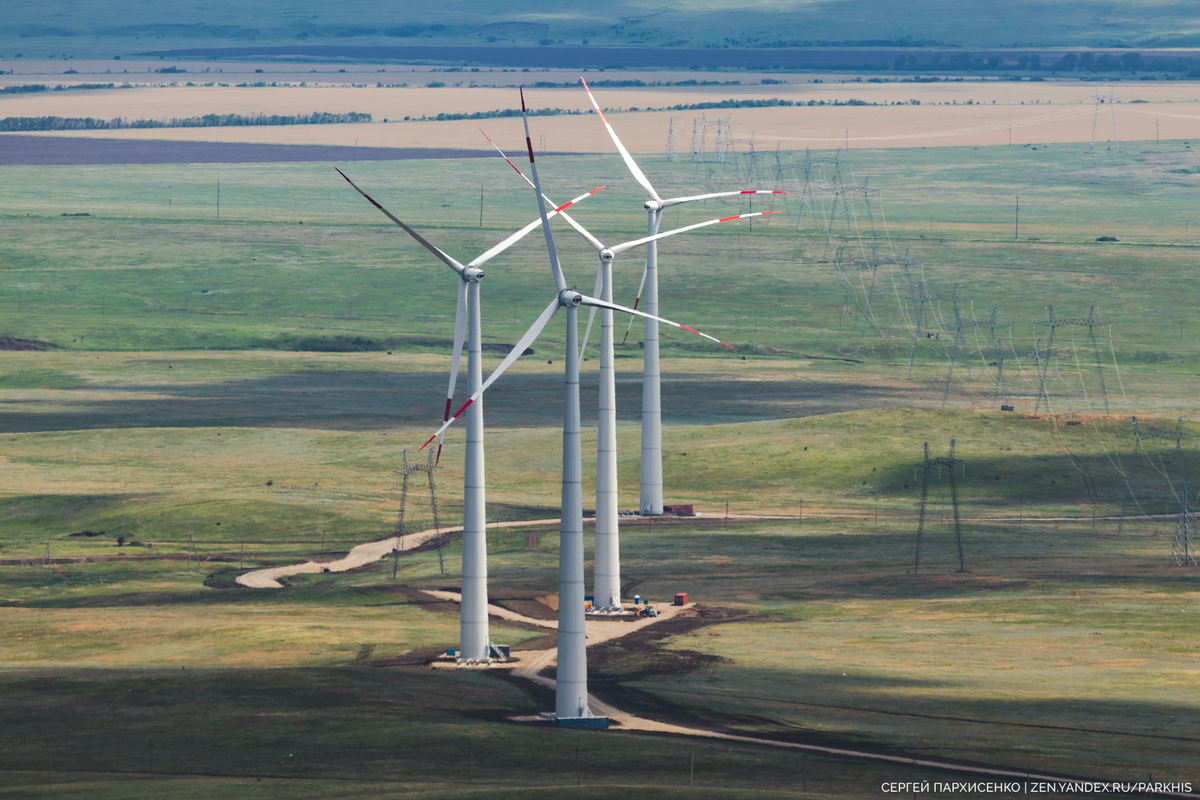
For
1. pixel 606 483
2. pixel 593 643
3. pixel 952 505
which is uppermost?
pixel 606 483

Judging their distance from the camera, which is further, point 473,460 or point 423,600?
point 423,600

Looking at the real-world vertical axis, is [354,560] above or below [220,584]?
above

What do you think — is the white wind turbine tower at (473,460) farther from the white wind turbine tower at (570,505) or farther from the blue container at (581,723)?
the blue container at (581,723)

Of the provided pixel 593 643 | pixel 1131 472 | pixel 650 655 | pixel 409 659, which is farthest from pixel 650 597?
pixel 1131 472

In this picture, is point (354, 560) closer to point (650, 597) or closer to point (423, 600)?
point (423, 600)

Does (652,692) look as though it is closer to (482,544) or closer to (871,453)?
(482,544)

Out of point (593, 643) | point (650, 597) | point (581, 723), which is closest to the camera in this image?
point (581, 723)

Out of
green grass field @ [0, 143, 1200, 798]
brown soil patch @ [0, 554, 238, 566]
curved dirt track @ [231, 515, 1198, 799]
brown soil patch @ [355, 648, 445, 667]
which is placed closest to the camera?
curved dirt track @ [231, 515, 1198, 799]

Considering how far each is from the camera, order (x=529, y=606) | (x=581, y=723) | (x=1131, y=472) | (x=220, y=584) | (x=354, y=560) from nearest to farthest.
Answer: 1. (x=581, y=723)
2. (x=529, y=606)
3. (x=220, y=584)
4. (x=354, y=560)
5. (x=1131, y=472)

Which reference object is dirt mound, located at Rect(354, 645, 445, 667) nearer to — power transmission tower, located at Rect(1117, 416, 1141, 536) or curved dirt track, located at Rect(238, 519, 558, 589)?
curved dirt track, located at Rect(238, 519, 558, 589)

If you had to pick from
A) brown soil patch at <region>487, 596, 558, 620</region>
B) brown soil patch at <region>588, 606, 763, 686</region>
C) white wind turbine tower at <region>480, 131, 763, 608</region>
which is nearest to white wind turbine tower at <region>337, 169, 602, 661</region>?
brown soil patch at <region>588, 606, 763, 686</region>

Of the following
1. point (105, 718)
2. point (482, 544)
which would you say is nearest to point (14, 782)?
point (105, 718)
